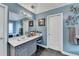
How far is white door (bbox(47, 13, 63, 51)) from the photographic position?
2418 millimetres

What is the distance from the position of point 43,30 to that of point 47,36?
16 cm

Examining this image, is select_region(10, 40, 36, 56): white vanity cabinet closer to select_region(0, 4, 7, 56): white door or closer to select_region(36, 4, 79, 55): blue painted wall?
select_region(0, 4, 7, 56): white door

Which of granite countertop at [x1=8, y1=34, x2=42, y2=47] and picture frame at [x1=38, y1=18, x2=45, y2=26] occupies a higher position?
picture frame at [x1=38, y1=18, x2=45, y2=26]

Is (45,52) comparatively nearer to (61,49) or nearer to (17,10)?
(61,49)

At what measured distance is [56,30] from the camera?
242cm

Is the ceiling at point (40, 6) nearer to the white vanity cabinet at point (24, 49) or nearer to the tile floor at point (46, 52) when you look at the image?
the white vanity cabinet at point (24, 49)

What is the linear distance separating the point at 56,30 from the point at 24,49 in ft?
2.66

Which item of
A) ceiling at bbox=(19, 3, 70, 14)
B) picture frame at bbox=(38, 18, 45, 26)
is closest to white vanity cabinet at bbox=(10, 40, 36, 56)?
picture frame at bbox=(38, 18, 45, 26)

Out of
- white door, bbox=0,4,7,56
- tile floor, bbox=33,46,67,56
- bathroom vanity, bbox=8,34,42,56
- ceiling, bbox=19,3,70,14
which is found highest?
ceiling, bbox=19,3,70,14

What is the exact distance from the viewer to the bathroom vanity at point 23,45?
2273mm

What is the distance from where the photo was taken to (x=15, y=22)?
2318 millimetres

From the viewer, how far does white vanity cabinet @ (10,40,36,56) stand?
2292mm

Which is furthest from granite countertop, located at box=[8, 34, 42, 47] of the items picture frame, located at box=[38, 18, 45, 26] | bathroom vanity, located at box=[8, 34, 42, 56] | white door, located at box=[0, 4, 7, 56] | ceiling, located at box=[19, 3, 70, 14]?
ceiling, located at box=[19, 3, 70, 14]

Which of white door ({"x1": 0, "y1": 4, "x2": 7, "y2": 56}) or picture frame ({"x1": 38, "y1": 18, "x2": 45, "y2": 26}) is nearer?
white door ({"x1": 0, "y1": 4, "x2": 7, "y2": 56})
